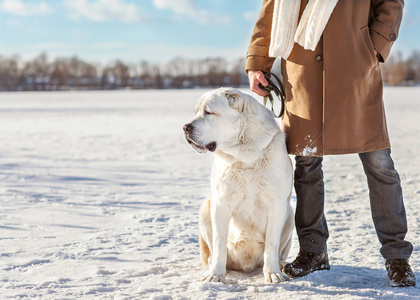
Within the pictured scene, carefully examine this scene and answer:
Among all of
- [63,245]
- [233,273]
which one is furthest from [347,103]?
[63,245]

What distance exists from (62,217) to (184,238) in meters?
1.43

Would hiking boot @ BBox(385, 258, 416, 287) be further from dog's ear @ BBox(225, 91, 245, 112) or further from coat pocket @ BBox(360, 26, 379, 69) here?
dog's ear @ BBox(225, 91, 245, 112)

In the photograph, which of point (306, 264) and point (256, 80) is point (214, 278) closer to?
point (306, 264)

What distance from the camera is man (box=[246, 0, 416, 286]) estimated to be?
2.90 metres

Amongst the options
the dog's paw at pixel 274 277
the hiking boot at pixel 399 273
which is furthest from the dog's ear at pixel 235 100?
the hiking boot at pixel 399 273

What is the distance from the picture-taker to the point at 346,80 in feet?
9.57

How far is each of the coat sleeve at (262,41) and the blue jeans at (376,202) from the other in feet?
2.29

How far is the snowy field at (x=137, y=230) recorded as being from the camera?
2.85 m

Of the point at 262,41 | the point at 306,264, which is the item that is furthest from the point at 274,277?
the point at 262,41

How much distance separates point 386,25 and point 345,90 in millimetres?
464

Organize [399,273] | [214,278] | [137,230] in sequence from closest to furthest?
[399,273] → [214,278] → [137,230]

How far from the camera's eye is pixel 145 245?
3.80 meters

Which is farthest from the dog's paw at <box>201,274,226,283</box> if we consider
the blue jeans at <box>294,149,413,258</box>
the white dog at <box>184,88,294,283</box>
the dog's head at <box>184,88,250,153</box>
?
the dog's head at <box>184,88,250,153</box>

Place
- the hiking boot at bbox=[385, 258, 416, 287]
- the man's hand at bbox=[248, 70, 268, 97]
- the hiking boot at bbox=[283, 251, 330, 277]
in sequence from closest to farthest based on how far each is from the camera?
the hiking boot at bbox=[385, 258, 416, 287] < the hiking boot at bbox=[283, 251, 330, 277] < the man's hand at bbox=[248, 70, 268, 97]
